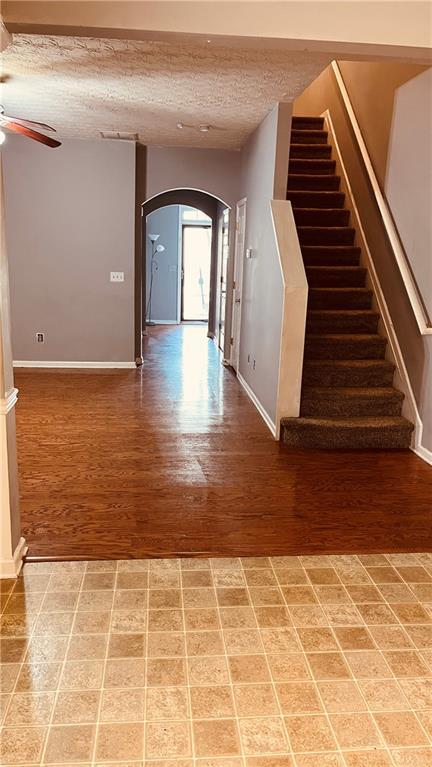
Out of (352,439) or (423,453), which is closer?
(423,453)

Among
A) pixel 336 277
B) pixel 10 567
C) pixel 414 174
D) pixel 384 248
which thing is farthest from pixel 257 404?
pixel 10 567

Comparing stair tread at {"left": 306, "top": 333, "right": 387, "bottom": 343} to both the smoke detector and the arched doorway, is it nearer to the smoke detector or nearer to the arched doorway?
the smoke detector

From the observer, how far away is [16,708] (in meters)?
1.92

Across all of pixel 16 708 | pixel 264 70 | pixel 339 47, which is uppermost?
pixel 264 70

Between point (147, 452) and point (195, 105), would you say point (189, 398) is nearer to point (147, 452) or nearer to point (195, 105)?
point (147, 452)

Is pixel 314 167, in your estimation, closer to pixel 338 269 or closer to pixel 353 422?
pixel 338 269

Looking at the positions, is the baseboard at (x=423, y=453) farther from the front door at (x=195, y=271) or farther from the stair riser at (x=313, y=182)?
the front door at (x=195, y=271)

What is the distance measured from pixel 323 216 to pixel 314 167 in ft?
2.86

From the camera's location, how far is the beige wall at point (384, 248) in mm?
4453

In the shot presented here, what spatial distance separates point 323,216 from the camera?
20.4ft

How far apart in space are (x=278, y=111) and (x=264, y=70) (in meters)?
0.85

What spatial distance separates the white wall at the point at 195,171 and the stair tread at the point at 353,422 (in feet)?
12.4

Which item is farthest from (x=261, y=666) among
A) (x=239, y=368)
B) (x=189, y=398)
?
(x=239, y=368)

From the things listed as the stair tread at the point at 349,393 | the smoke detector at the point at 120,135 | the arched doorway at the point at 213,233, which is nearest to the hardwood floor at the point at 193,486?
the stair tread at the point at 349,393
